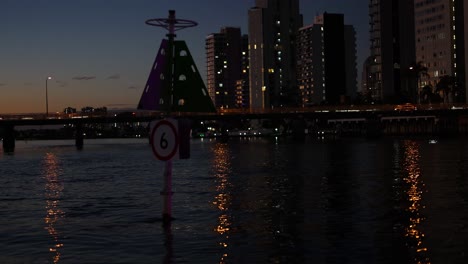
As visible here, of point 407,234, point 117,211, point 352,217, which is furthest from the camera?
point 117,211

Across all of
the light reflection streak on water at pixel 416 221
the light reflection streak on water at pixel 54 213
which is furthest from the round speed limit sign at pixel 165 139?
the light reflection streak on water at pixel 416 221

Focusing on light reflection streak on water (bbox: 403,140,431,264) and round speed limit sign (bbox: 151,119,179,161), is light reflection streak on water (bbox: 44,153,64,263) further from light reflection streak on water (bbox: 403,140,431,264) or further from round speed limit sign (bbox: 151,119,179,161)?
light reflection streak on water (bbox: 403,140,431,264)

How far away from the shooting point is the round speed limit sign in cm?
1758

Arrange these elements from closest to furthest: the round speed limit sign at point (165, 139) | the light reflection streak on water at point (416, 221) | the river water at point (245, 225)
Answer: the light reflection streak on water at point (416, 221)
the river water at point (245, 225)
the round speed limit sign at point (165, 139)

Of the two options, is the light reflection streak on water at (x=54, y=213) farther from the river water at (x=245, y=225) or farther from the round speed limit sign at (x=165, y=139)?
the round speed limit sign at (x=165, y=139)

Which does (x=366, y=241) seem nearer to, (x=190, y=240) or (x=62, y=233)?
(x=190, y=240)

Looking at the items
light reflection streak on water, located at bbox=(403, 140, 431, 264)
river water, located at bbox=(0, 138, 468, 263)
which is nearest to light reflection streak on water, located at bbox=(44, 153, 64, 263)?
river water, located at bbox=(0, 138, 468, 263)

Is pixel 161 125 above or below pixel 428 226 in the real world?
above

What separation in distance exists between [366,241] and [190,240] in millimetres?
Result: 4426

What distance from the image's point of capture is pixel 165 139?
17.8 metres

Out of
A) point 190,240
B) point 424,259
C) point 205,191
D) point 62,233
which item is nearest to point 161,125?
point 190,240

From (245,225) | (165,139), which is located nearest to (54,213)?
(245,225)

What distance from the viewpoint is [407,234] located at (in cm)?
1880

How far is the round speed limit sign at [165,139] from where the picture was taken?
17578 millimetres
